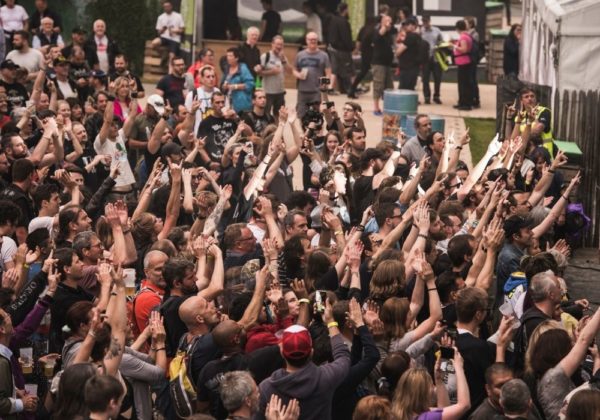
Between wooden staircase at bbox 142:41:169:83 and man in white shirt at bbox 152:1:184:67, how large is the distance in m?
1.35

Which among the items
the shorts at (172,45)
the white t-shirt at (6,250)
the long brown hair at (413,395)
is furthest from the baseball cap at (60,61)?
the long brown hair at (413,395)

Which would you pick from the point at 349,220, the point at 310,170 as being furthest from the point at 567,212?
the point at 310,170

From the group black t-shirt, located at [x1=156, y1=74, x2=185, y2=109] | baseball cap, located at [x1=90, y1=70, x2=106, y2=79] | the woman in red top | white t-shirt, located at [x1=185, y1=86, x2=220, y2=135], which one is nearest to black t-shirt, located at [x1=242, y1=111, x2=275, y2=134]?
white t-shirt, located at [x1=185, y1=86, x2=220, y2=135]

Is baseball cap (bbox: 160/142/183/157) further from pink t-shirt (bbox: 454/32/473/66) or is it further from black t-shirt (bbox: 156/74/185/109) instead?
pink t-shirt (bbox: 454/32/473/66)

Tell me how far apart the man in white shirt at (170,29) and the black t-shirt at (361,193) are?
46.4 ft

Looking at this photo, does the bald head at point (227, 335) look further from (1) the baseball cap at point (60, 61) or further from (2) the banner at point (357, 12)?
(2) the banner at point (357, 12)

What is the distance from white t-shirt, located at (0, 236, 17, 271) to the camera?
12.1 metres

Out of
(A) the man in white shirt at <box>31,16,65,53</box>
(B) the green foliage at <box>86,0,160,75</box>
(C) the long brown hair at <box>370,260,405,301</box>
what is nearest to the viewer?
(C) the long brown hair at <box>370,260,405,301</box>

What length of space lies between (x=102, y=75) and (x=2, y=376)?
42.0 ft

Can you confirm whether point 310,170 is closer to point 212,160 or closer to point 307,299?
point 212,160

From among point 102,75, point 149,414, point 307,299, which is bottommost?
point 149,414

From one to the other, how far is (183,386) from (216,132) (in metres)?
8.93

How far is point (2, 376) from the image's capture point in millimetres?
9352

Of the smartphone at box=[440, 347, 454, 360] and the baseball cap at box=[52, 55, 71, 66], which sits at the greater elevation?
the baseball cap at box=[52, 55, 71, 66]
